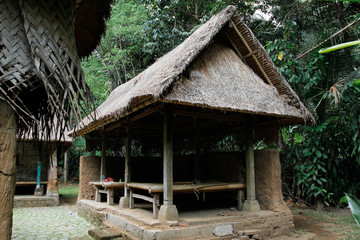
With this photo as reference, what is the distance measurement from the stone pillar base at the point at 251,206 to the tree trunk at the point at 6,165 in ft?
14.2

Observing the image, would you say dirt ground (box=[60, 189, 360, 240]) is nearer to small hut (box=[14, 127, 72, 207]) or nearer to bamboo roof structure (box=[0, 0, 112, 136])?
bamboo roof structure (box=[0, 0, 112, 136])

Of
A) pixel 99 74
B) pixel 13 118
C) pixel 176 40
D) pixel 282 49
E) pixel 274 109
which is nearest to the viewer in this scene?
pixel 13 118

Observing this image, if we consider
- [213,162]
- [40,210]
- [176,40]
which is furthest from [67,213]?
[176,40]

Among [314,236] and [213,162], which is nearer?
[314,236]

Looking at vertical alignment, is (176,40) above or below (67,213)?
above

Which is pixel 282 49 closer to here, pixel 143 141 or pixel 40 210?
pixel 143 141

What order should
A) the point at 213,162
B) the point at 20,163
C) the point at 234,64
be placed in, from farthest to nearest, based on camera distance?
the point at 20,163
the point at 213,162
the point at 234,64

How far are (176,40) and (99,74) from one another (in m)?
4.70

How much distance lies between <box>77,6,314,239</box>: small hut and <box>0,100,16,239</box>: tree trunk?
1497 mm

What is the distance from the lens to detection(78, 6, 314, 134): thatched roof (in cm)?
467

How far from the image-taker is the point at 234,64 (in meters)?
6.13

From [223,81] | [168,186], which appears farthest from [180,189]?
[223,81]

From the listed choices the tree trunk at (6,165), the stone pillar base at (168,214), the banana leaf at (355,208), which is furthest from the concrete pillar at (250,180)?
the banana leaf at (355,208)

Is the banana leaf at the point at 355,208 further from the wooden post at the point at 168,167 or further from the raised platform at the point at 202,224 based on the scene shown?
the wooden post at the point at 168,167
